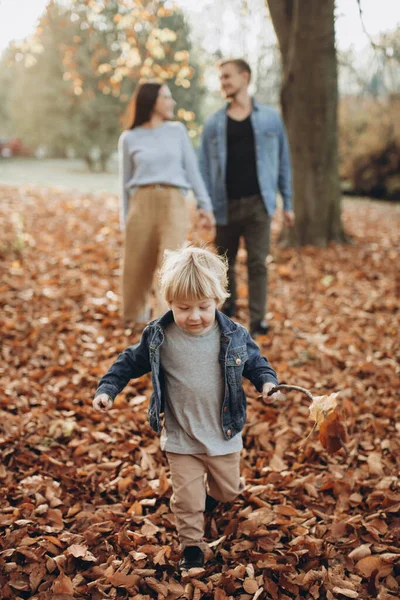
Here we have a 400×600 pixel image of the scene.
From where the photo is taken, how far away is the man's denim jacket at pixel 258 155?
447 cm

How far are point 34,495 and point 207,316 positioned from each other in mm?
1446

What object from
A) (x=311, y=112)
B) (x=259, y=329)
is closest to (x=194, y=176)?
(x=259, y=329)

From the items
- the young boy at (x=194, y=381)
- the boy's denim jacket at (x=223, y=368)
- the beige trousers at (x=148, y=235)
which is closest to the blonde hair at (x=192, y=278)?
the young boy at (x=194, y=381)

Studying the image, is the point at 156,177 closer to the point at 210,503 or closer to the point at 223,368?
the point at 223,368

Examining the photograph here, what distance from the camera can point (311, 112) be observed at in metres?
7.08

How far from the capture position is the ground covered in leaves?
2.36m

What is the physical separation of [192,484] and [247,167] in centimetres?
293

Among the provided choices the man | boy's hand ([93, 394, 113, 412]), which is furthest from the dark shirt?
boy's hand ([93, 394, 113, 412])

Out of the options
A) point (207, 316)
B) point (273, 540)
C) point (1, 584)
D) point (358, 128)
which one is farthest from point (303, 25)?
point (358, 128)

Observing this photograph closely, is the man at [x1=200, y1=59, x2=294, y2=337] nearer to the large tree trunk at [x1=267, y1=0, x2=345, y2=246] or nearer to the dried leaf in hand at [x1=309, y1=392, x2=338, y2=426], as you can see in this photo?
the large tree trunk at [x1=267, y1=0, x2=345, y2=246]

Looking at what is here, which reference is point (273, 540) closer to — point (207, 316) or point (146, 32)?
point (207, 316)

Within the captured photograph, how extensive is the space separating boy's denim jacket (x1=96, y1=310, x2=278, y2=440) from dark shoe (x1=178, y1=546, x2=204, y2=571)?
21.7 inches

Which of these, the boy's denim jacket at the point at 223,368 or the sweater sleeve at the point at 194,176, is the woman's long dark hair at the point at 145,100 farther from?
the boy's denim jacket at the point at 223,368

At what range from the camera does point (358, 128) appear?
45.6 feet
